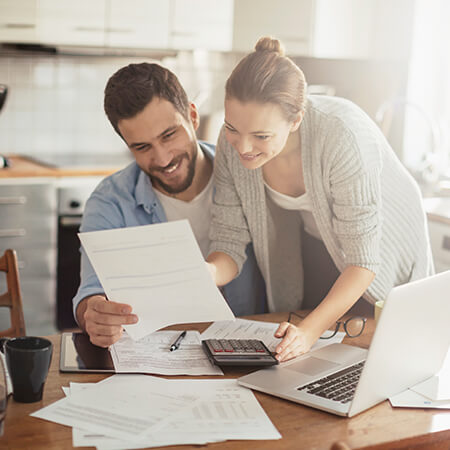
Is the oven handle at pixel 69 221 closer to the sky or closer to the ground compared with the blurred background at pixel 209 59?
closer to the ground

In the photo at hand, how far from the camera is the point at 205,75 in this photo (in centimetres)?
397

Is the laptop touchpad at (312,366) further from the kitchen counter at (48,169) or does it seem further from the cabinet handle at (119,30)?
the cabinet handle at (119,30)

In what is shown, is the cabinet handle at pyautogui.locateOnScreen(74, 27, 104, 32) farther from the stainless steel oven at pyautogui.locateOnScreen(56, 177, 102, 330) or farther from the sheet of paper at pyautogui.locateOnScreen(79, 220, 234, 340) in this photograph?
the sheet of paper at pyautogui.locateOnScreen(79, 220, 234, 340)

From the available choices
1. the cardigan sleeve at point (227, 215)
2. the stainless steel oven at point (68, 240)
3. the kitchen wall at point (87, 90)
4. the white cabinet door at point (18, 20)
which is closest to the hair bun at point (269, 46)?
the cardigan sleeve at point (227, 215)

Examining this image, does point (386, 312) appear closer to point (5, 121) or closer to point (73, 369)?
point (73, 369)

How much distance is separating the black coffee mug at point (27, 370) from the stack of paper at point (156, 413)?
4cm

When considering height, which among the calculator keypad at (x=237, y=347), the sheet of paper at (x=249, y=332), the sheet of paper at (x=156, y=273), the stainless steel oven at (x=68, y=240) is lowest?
the stainless steel oven at (x=68, y=240)

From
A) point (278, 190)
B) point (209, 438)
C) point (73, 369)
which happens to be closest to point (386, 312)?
point (209, 438)

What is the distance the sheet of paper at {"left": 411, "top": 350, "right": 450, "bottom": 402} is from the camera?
1.23 m

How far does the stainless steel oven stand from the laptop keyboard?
7.04 feet

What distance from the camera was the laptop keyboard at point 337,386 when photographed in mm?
1189

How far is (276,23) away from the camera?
12.7 ft

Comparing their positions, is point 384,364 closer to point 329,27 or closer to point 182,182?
point 182,182

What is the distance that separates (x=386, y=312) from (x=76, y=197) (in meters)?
2.35
